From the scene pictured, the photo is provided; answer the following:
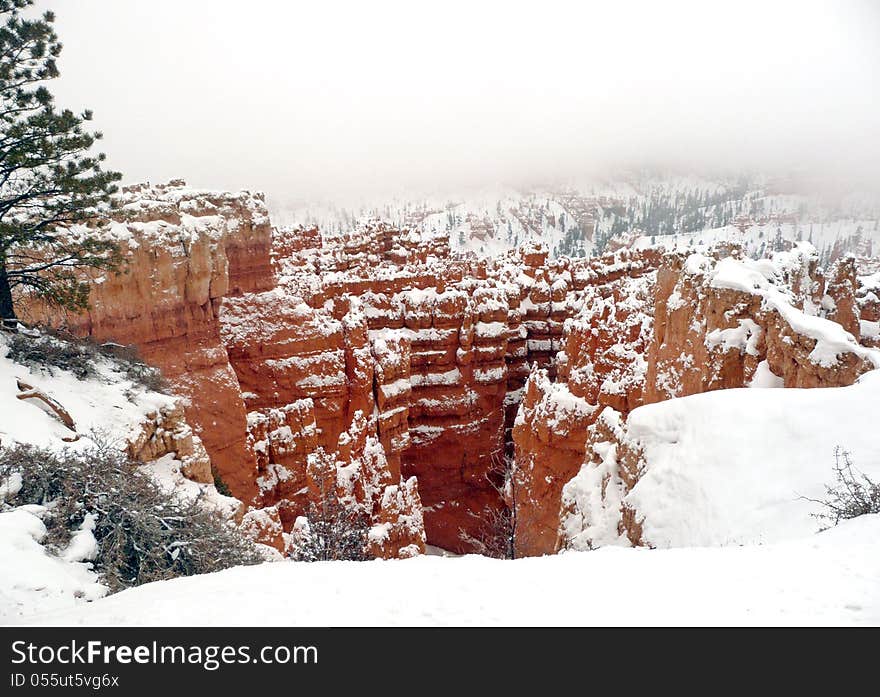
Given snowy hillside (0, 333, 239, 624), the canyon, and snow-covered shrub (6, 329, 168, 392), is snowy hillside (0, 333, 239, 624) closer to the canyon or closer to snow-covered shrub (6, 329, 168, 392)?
snow-covered shrub (6, 329, 168, 392)

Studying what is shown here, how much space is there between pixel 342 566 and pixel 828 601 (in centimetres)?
447

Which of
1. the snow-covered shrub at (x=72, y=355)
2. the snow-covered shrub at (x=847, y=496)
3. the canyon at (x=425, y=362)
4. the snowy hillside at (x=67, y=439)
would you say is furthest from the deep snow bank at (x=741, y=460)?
the snow-covered shrub at (x=72, y=355)

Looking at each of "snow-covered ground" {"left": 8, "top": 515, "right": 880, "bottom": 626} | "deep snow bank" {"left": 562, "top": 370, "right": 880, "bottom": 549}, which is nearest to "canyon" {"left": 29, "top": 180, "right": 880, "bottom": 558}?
"deep snow bank" {"left": 562, "top": 370, "right": 880, "bottom": 549}

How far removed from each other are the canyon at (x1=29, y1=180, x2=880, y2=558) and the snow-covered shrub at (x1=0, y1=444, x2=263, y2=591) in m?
3.87

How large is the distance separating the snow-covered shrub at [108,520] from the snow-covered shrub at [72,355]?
350 centimetres

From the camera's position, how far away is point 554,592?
464cm

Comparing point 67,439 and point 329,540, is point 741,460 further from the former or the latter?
point 67,439

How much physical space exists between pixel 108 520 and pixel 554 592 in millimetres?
5116

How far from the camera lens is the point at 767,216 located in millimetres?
97812

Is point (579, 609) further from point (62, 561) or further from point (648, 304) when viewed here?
point (648, 304)

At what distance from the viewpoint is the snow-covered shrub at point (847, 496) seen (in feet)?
18.2

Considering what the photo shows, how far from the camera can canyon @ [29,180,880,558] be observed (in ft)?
37.5

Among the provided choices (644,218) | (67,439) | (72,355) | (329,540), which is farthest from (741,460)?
(644,218)

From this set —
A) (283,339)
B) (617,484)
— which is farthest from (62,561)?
(283,339)
